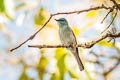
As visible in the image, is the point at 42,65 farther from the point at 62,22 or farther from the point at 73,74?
the point at 62,22

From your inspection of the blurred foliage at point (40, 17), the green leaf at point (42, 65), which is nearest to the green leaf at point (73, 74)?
the green leaf at point (42, 65)

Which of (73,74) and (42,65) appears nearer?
(73,74)

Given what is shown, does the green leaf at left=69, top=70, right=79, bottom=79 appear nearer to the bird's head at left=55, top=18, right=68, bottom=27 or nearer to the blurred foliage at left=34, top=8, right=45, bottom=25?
the bird's head at left=55, top=18, right=68, bottom=27

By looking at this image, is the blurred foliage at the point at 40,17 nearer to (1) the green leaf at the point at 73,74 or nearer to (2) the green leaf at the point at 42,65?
(2) the green leaf at the point at 42,65

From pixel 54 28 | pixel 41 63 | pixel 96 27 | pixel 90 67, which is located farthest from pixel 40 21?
pixel 96 27

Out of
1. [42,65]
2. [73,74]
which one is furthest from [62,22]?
[42,65]

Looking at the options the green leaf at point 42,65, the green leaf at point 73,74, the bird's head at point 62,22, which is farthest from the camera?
the green leaf at point 42,65

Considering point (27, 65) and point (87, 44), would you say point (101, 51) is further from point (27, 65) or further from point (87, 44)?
point (87, 44)

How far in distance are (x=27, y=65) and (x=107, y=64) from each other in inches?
16.0

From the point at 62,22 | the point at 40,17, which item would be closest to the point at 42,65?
the point at 40,17

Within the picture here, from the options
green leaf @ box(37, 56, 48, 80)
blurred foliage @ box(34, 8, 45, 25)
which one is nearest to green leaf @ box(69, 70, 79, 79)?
green leaf @ box(37, 56, 48, 80)

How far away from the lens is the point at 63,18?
1.43 m

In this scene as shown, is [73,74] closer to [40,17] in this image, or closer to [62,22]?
[62,22]

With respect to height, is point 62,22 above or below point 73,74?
above
